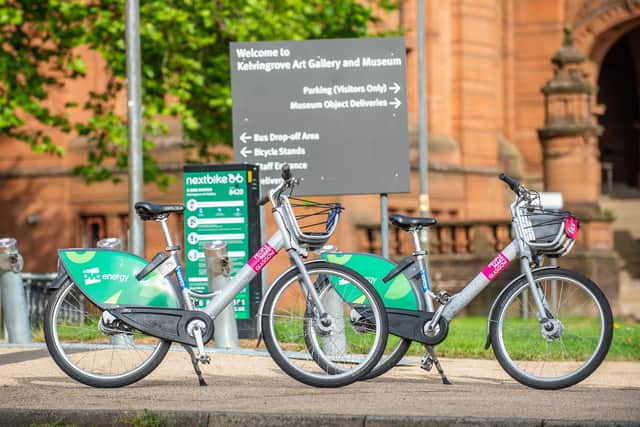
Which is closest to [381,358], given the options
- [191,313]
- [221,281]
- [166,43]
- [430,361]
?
[430,361]

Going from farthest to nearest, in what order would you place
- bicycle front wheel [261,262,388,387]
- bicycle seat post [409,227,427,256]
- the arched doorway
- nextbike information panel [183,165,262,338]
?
the arched doorway, nextbike information panel [183,165,262,338], bicycle seat post [409,227,427,256], bicycle front wheel [261,262,388,387]

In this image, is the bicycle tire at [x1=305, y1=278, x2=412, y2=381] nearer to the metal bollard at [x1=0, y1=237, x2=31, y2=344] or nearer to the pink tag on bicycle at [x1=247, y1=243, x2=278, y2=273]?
the pink tag on bicycle at [x1=247, y1=243, x2=278, y2=273]

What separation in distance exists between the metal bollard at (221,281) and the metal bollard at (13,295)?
1.96m

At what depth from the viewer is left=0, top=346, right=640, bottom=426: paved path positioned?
7.47 meters

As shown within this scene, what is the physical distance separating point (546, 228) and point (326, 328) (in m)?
1.44

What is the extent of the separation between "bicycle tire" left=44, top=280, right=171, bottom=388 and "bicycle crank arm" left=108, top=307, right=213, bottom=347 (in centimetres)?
9

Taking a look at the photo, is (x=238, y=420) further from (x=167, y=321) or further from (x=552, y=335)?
(x=552, y=335)

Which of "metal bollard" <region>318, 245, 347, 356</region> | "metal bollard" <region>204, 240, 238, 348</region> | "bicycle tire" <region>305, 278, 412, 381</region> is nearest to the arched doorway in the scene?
"metal bollard" <region>204, 240, 238, 348</region>

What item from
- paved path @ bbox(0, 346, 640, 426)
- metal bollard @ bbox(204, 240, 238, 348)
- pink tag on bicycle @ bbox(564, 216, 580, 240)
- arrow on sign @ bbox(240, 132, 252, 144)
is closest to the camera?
paved path @ bbox(0, 346, 640, 426)

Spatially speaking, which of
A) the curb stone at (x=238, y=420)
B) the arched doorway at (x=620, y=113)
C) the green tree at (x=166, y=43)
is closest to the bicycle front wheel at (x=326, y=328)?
the curb stone at (x=238, y=420)

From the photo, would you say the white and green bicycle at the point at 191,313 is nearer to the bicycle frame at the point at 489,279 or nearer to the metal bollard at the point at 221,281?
the bicycle frame at the point at 489,279

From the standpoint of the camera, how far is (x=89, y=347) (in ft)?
30.7

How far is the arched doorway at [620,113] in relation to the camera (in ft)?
172

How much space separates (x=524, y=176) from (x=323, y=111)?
27823 mm
